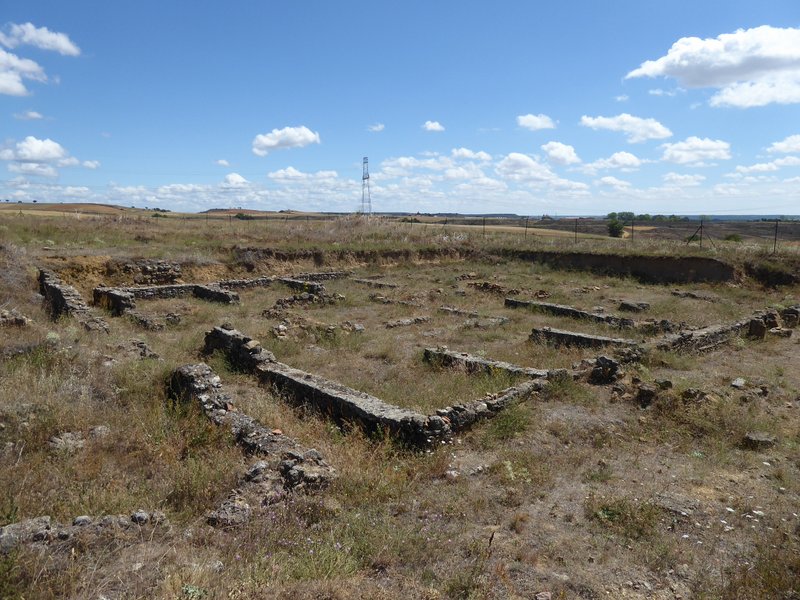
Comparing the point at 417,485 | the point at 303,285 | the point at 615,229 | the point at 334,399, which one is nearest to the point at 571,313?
the point at 334,399

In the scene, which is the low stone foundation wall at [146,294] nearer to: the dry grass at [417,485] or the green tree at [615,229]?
the dry grass at [417,485]

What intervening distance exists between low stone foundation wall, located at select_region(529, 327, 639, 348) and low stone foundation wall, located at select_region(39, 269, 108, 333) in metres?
10.2

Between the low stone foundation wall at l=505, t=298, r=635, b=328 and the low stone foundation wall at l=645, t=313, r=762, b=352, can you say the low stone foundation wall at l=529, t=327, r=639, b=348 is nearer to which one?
the low stone foundation wall at l=645, t=313, r=762, b=352

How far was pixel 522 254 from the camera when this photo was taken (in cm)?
2984

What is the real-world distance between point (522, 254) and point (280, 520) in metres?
27.1

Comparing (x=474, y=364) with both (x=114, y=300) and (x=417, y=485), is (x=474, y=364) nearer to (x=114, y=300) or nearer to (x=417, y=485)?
(x=417, y=485)

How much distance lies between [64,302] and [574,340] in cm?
1325

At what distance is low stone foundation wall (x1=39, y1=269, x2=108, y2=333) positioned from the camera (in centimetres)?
1224

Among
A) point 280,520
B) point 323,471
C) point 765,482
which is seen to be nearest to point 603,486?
point 765,482

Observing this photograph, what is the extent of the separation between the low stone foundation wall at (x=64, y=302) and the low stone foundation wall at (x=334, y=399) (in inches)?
155

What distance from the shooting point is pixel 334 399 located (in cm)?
750

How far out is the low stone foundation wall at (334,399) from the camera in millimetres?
6570

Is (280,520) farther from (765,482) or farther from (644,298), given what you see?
(644,298)

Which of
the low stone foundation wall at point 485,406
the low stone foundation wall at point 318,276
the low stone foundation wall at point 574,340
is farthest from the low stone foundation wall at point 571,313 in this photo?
the low stone foundation wall at point 318,276
